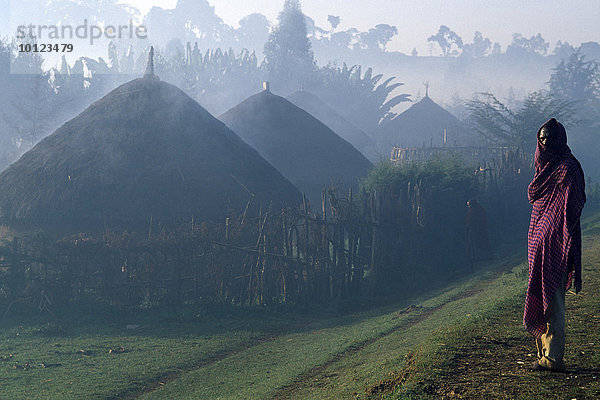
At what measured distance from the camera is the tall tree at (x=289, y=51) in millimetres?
76625

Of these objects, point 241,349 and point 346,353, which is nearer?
point 346,353

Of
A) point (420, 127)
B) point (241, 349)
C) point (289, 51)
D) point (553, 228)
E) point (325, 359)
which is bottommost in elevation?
point (241, 349)

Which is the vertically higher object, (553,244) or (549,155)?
(549,155)

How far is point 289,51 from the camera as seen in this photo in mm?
77812

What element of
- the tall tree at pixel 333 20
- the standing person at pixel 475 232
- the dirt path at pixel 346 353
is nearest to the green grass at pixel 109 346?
the dirt path at pixel 346 353

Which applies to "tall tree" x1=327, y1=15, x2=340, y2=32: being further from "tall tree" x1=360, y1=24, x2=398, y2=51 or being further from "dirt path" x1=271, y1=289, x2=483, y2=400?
"dirt path" x1=271, y1=289, x2=483, y2=400

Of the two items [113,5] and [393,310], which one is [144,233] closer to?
[393,310]

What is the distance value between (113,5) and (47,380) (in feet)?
506

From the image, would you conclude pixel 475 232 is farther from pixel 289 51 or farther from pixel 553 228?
pixel 289 51

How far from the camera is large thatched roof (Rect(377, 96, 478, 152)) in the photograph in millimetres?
46094

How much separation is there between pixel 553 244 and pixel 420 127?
42481 millimetres

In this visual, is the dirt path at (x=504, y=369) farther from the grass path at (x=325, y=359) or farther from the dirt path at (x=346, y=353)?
the dirt path at (x=346, y=353)

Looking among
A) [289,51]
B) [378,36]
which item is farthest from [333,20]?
[289,51]

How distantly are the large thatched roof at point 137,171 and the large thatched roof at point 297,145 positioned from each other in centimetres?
718
